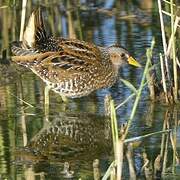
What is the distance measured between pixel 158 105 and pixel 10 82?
1.80 meters

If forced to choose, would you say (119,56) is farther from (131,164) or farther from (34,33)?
(131,164)

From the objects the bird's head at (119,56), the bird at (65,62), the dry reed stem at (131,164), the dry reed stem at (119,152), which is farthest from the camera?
the bird's head at (119,56)

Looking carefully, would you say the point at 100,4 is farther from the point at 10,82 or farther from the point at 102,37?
the point at 10,82

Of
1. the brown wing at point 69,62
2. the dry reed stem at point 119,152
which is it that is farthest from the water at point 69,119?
the dry reed stem at point 119,152

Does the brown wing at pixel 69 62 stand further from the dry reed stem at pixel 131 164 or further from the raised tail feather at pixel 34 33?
the dry reed stem at pixel 131 164

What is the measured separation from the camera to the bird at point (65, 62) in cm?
817

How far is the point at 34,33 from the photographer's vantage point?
329 inches

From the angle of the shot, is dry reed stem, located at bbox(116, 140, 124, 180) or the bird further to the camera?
the bird

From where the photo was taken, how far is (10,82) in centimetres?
905

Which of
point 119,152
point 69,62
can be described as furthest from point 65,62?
point 119,152

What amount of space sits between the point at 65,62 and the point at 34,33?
0.47m

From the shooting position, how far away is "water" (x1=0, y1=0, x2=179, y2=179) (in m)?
6.47

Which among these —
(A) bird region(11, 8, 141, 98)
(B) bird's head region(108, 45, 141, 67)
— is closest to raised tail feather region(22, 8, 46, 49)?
(A) bird region(11, 8, 141, 98)

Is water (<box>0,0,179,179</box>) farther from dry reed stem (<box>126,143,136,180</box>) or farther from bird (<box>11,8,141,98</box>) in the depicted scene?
dry reed stem (<box>126,143,136,180</box>)
